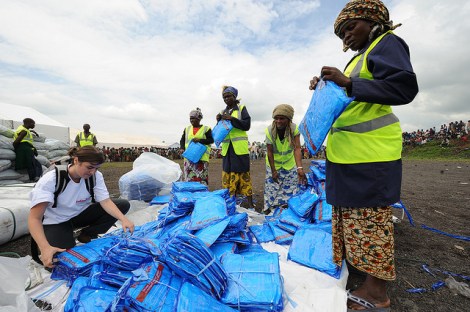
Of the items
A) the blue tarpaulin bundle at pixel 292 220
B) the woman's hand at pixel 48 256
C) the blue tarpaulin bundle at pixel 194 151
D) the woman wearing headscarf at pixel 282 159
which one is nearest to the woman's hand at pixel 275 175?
the woman wearing headscarf at pixel 282 159

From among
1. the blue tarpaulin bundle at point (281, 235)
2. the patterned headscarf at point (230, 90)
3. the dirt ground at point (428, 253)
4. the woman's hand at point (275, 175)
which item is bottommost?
the dirt ground at point (428, 253)

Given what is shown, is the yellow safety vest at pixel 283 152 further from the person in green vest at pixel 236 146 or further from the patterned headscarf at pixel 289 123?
the person in green vest at pixel 236 146

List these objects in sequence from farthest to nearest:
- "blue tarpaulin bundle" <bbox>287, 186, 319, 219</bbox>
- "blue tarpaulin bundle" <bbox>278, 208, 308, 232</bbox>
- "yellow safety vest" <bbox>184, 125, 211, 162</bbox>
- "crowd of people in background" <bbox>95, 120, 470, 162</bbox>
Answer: "crowd of people in background" <bbox>95, 120, 470, 162</bbox> → "yellow safety vest" <bbox>184, 125, 211, 162</bbox> → "blue tarpaulin bundle" <bbox>287, 186, 319, 219</bbox> → "blue tarpaulin bundle" <bbox>278, 208, 308, 232</bbox>

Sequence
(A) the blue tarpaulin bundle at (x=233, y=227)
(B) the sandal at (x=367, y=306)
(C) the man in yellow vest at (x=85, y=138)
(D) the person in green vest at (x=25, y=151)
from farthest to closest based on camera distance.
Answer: (C) the man in yellow vest at (x=85, y=138) → (D) the person in green vest at (x=25, y=151) → (A) the blue tarpaulin bundle at (x=233, y=227) → (B) the sandal at (x=367, y=306)

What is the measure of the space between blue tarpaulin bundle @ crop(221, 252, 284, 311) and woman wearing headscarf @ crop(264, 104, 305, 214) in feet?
6.50

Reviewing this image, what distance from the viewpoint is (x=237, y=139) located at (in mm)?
3932

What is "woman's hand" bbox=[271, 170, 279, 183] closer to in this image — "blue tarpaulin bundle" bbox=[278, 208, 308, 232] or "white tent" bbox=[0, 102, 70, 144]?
"blue tarpaulin bundle" bbox=[278, 208, 308, 232]

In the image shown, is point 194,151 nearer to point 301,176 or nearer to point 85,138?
point 301,176

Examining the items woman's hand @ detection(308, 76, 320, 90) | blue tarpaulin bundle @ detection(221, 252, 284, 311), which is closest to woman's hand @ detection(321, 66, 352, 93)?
woman's hand @ detection(308, 76, 320, 90)

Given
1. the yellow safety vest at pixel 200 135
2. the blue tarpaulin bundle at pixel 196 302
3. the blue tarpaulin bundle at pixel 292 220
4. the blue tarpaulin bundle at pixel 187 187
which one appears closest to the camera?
the blue tarpaulin bundle at pixel 196 302

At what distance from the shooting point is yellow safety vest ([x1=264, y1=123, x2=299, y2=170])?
3.71m

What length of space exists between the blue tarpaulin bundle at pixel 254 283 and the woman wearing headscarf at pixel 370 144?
58cm

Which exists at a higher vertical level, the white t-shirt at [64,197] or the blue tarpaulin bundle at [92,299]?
the white t-shirt at [64,197]

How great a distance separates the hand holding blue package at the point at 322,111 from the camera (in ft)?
4.79
